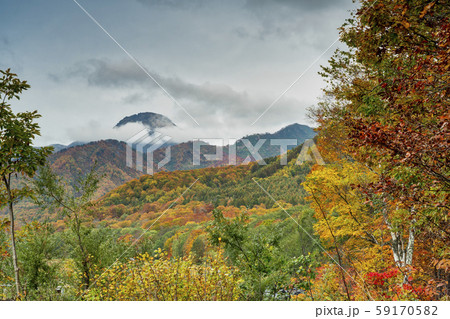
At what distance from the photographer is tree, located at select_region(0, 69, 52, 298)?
11.7 ft

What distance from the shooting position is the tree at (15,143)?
11.7 ft

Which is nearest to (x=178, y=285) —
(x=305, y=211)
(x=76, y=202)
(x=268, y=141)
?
(x=76, y=202)

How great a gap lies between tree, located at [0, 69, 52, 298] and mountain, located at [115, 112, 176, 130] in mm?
8742

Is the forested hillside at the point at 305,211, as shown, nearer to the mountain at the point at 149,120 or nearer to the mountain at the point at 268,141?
the mountain at the point at 149,120

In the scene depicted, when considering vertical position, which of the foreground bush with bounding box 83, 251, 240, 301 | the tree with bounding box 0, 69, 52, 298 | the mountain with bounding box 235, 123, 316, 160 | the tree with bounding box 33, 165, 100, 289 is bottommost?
the foreground bush with bounding box 83, 251, 240, 301

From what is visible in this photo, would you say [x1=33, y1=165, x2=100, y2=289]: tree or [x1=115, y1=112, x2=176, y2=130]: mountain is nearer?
[x1=33, y1=165, x2=100, y2=289]: tree

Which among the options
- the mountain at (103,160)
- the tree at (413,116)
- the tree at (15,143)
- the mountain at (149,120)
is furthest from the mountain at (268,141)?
the tree at (15,143)

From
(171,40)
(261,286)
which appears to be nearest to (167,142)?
(171,40)

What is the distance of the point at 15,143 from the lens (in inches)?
143

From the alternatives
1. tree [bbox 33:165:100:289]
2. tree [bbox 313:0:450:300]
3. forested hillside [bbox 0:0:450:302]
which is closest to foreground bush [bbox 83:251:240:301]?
forested hillside [bbox 0:0:450:302]

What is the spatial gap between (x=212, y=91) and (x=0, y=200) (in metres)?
10.2

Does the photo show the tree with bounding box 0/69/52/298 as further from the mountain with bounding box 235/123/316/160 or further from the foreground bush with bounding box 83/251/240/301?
the mountain with bounding box 235/123/316/160

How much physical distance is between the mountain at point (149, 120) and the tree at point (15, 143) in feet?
28.7

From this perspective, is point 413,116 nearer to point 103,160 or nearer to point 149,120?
point 103,160
